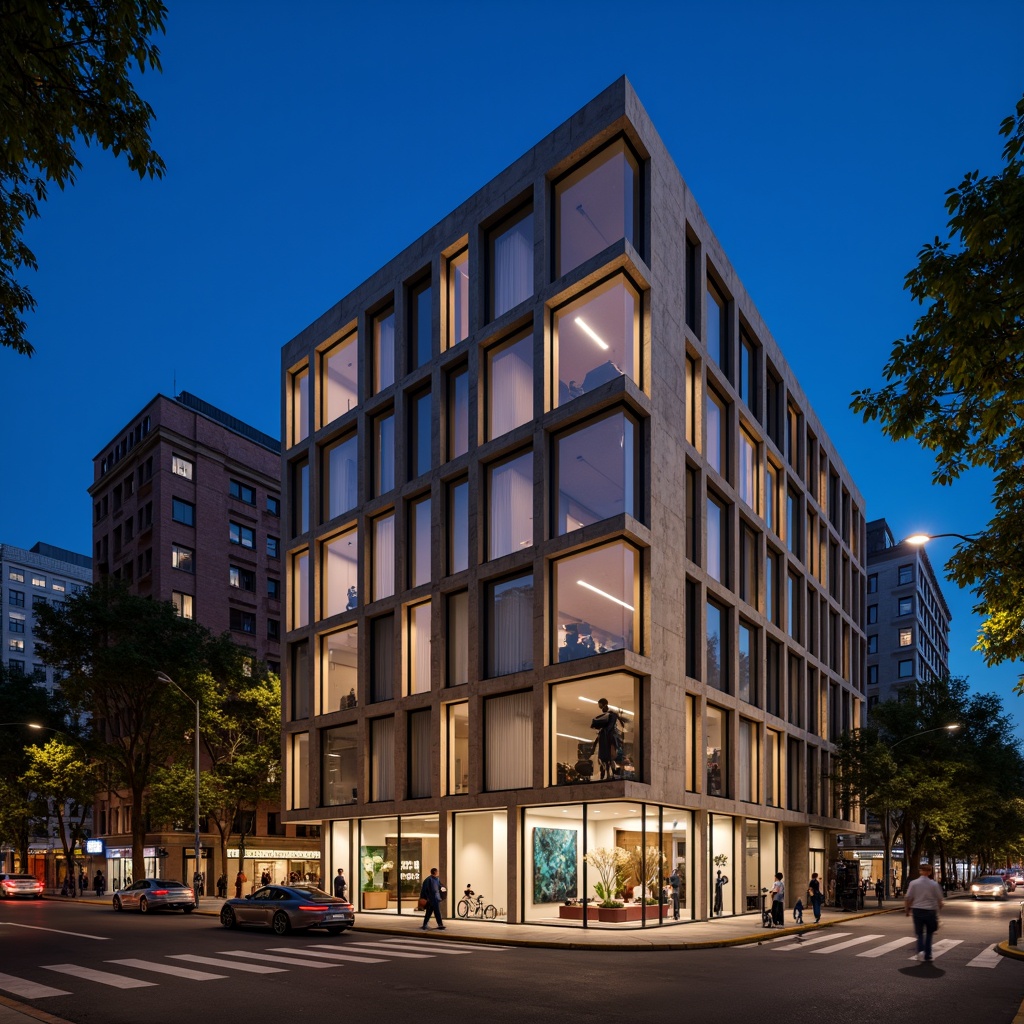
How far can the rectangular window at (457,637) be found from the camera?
122ft

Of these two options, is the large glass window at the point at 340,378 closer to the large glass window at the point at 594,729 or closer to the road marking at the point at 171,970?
the large glass window at the point at 594,729

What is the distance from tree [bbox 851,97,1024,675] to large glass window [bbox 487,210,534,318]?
22.6 meters

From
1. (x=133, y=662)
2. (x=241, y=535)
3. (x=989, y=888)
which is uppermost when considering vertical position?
(x=241, y=535)

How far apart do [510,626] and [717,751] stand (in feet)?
32.2

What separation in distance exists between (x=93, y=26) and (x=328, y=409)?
124 ft

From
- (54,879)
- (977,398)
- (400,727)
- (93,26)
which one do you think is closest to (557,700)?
(400,727)

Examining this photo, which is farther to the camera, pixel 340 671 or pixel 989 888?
pixel 989 888

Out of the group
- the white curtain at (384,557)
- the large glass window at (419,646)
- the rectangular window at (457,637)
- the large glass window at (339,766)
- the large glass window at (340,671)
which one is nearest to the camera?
the rectangular window at (457,637)

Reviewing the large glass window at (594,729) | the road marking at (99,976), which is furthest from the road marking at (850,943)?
the road marking at (99,976)

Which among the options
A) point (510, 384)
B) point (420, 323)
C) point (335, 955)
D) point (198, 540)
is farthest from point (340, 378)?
point (198, 540)

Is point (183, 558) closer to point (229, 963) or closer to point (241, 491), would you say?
point (241, 491)

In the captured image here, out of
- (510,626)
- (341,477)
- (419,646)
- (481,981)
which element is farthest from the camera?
(341,477)

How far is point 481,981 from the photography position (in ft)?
59.7

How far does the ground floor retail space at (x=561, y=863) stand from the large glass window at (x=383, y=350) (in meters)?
17.2
